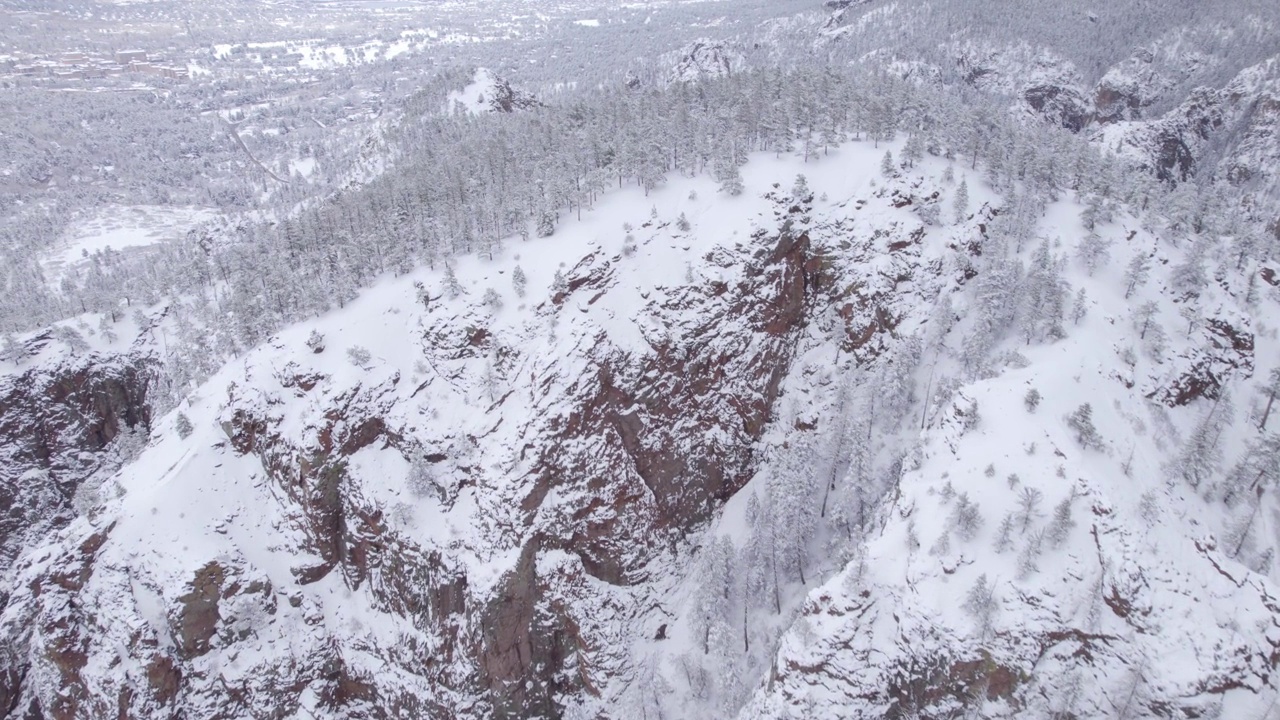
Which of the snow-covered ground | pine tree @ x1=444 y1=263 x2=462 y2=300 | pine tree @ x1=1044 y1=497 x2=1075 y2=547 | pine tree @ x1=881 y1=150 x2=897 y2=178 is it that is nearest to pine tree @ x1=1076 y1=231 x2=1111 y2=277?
pine tree @ x1=881 y1=150 x2=897 y2=178

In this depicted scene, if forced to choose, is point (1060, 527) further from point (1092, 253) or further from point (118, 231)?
point (118, 231)

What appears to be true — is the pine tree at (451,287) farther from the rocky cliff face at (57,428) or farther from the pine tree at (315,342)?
the rocky cliff face at (57,428)

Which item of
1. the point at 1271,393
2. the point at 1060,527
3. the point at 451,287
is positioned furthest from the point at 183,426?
the point at 1271,393

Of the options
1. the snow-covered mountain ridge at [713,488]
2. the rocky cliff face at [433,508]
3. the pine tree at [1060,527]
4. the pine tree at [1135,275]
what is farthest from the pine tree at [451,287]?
the pine tree at [1135,275]

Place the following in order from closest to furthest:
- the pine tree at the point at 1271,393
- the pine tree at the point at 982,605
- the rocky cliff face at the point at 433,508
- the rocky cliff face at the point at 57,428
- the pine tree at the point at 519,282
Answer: the pine tree at the point at 982,605 < the rocky cliff face at the point at 433,508 < the pine tree at the point at 1271,393 < the pine tree at the point at 519,282 < the rocky cliff face at the point at 57,428

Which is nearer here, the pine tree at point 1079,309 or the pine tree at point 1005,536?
the pine tree at point 1005,536

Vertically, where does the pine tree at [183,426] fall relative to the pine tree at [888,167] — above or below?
below

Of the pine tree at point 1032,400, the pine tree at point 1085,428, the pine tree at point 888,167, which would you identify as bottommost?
the pine tree at point 1085,428

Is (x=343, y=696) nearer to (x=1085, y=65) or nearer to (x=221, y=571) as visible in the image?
(x=221, y=571)

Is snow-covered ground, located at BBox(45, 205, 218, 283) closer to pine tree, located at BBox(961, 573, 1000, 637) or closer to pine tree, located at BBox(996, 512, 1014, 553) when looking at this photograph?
pine tree, located at BBox(961, 573, 1000, 637)
